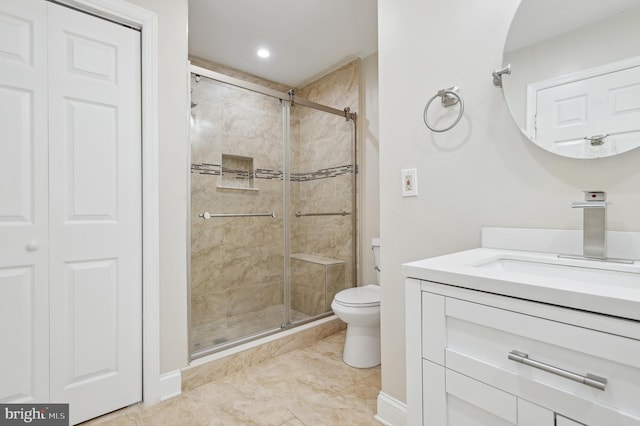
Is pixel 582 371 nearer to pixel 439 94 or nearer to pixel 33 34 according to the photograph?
pixel 439 94

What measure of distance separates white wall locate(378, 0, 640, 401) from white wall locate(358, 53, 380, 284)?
3.84 feet

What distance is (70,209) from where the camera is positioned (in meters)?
1.46

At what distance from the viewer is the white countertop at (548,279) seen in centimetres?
55

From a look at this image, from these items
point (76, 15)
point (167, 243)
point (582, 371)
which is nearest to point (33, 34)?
point (76, 15)

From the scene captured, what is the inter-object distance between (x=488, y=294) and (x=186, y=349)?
165cm

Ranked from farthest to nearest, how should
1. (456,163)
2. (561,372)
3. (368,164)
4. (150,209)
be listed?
(368,164), (150,209), (456,163), (561,372)

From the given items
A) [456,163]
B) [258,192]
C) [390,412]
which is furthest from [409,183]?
[258,192]

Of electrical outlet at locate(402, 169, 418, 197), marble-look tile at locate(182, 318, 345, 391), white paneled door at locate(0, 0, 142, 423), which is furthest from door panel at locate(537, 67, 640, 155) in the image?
marble-look tile at locate(182, 318, 345, 391)

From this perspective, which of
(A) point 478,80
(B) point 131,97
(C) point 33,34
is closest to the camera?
(A) point 478,80

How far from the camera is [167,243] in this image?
1686 mm

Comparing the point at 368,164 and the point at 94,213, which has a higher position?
the point at 368,164

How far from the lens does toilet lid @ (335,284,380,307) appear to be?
2002 mm

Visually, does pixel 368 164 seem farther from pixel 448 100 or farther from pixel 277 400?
pixel 277 400

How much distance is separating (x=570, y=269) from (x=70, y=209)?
6.52 feet
